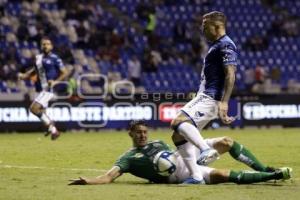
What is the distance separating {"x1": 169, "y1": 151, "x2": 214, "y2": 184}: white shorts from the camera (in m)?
9.57

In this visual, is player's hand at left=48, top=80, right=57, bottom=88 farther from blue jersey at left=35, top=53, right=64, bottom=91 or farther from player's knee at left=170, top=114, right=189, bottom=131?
player's knee at left=170, top=114, right=189, bottom=131

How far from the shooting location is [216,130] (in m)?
23.8

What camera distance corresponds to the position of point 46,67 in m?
18.7

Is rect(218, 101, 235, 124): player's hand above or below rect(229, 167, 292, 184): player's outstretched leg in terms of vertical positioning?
above

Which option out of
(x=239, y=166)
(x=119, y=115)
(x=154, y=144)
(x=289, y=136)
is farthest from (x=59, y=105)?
(x=154, y=144)

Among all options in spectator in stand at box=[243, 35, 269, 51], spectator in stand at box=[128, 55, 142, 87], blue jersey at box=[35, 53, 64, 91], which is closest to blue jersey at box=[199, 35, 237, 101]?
blue jersey at box=[35, 53, 64, 91]

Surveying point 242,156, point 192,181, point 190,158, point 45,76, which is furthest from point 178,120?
point 45,76

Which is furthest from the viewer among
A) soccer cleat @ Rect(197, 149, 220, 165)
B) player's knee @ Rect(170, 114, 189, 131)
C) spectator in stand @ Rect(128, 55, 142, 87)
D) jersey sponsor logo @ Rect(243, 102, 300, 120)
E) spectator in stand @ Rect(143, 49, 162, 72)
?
spectator in stand @ Rect(143, 49, 162, 72)

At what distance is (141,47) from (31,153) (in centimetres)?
1364

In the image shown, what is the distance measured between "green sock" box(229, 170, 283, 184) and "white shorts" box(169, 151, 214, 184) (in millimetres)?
339

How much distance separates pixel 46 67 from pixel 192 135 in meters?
9.81

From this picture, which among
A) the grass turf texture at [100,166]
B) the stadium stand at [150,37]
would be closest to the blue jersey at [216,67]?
the grass turf texture at [100,166]

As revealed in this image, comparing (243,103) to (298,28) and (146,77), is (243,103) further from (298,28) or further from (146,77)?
(298,28)

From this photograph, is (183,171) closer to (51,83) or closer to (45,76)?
(51,83)
